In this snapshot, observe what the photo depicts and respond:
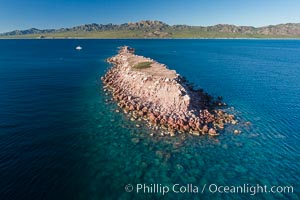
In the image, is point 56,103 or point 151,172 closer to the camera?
point 151,172

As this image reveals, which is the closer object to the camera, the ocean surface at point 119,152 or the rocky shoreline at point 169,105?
the ocean surface at point 119,152

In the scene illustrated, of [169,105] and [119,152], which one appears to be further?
[169,105]

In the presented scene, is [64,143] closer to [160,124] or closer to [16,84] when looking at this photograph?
[160,124]

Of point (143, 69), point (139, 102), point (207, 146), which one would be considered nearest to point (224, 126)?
point (207, 146)

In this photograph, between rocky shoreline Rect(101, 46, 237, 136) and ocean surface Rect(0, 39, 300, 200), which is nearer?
ocean surface Rect(0, 39, 300, 200)

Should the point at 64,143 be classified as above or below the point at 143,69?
below

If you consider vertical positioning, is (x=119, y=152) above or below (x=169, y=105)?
below

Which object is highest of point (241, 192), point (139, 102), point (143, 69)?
point (143, 69)

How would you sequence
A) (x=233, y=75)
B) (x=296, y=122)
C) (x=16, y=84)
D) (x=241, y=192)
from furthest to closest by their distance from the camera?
(x=233, y=75) → (x=16, y=84) → (x=296, y=122) → (x=241, y=192)
